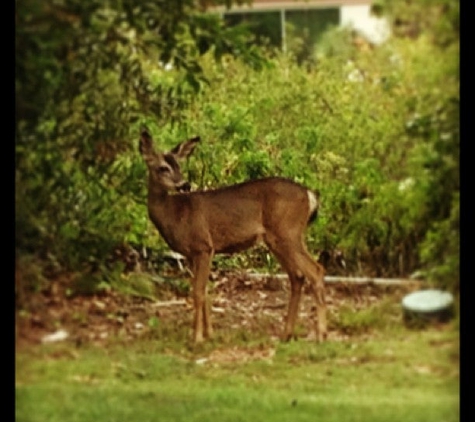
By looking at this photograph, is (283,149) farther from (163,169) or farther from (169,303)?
(169,303)

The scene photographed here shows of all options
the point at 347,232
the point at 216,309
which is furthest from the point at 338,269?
the point at 216,309

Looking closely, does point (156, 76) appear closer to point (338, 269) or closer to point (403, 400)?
point (338, 269)

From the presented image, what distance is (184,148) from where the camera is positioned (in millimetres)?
5730

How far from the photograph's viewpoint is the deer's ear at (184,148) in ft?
18.8

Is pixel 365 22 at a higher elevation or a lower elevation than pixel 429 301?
higher

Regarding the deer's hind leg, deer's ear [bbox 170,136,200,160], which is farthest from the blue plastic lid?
deer's ear [bbox 170,136,200,160]

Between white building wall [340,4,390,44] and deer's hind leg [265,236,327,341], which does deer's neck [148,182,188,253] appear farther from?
white building wall [340,4,390,44]

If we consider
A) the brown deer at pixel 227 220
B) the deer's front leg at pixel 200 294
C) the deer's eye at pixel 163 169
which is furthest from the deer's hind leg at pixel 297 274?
the deer's eye at pixel 163 169

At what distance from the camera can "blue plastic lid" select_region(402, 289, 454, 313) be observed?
5.62 m

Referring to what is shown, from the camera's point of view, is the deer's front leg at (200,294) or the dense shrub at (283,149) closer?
the dense shrub at (283,149)

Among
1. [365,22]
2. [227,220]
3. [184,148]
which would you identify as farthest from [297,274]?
[365,22]

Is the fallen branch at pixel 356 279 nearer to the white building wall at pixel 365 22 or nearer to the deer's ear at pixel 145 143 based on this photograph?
the deer's ear at pixel 145 143

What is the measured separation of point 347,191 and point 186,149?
704mm

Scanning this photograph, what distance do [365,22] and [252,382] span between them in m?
1.59
